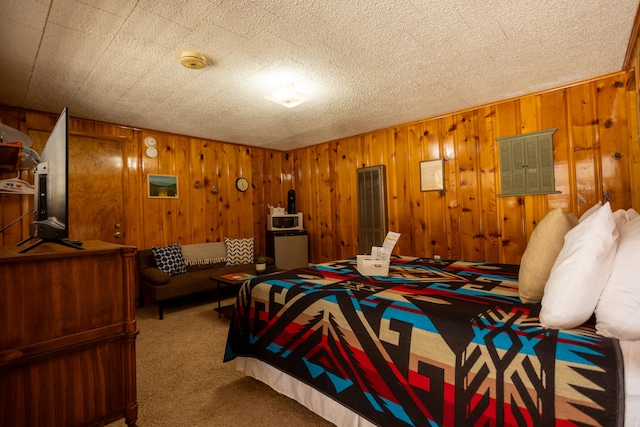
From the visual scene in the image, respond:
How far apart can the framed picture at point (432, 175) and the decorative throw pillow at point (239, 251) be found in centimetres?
279

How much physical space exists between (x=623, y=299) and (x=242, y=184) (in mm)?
4940

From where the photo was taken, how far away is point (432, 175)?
4.08 metres

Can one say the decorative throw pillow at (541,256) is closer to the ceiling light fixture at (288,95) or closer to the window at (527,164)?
the window at (527,164)

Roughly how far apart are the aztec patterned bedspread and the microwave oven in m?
3.19

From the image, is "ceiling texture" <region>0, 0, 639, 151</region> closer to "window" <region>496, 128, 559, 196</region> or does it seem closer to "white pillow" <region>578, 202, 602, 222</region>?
"window" <region>496, 128, 559, 196</region>

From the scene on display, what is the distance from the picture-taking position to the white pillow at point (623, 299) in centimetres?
104

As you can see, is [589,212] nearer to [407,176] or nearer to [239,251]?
[407,176]

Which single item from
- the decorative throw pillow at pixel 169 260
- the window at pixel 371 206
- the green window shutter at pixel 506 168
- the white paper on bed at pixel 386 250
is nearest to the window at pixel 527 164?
the green window shutter at pixel 506 168

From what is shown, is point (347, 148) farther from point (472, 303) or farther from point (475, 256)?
point (472, 303)

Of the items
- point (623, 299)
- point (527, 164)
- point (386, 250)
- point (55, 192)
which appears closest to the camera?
point (623, 299)

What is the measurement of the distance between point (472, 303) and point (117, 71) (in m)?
3.17

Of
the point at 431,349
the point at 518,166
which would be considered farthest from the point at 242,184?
the point at 431,349

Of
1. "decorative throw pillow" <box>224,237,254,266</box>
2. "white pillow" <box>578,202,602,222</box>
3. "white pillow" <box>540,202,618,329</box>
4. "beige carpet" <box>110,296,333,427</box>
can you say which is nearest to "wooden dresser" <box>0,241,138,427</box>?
"beige carpet" <box>110,296,333,427</box>

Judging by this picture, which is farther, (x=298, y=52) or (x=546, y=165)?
(x=546, y=165)
